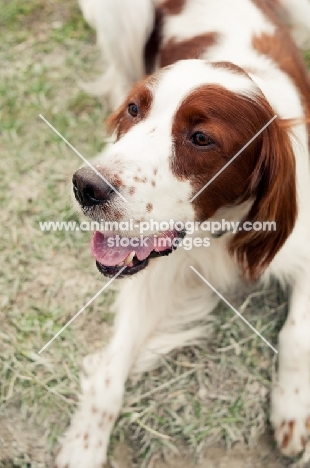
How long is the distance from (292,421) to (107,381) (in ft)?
2.66

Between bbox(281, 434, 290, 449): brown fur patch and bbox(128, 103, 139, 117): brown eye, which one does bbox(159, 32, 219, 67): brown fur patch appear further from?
bbox(281, 434, 290, 449): brown fur patch

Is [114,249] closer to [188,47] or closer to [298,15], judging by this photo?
[188,47]

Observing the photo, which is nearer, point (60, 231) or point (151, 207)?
point (151, 207)

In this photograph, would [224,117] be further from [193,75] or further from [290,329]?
[290,329]

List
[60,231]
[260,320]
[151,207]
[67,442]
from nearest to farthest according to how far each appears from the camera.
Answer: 1. [151,207]
2. [67,442]
3. [260,320]
4. [60,231]

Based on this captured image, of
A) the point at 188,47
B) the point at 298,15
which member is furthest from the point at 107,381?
the point at 298,15

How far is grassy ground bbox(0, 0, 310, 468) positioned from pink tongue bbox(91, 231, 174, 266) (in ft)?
0.74

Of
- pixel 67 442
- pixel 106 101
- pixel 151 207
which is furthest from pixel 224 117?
pixel 106 101

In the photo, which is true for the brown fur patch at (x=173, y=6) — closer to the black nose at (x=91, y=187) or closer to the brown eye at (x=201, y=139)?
the brown eye at (x=201, y=139)

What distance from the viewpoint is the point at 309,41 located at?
3.91 metres

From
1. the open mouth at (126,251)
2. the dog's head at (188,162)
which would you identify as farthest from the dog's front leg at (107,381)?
the dog's head at (188,162)

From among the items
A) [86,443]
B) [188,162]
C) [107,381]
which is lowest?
[86,443]

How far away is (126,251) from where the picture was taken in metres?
2.47

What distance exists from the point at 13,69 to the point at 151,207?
7.87 feet
